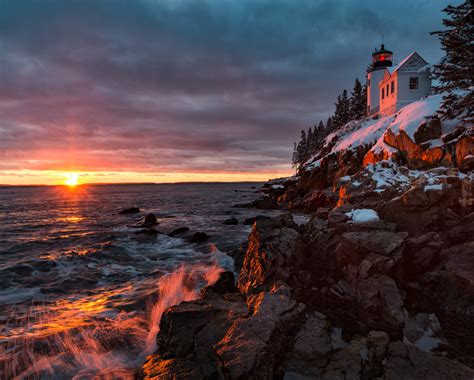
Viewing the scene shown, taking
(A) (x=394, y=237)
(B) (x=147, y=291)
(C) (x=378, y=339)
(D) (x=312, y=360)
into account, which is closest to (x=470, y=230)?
(A) (x=394, y=237)

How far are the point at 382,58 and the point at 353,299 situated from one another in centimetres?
6085

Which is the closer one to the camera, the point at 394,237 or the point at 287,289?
the point at 287,289

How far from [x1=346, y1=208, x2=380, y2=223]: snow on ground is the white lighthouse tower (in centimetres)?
4815

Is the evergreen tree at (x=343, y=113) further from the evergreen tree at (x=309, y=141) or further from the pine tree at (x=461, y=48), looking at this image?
the pine tree at (x=461, y=48)

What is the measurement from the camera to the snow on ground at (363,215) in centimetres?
1349

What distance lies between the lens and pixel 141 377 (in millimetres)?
6977

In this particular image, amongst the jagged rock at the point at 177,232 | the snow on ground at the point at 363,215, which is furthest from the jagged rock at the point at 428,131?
the jagged rock at the point at 177,232

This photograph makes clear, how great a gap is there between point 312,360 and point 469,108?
24.5m

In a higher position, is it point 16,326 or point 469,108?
point 469,108

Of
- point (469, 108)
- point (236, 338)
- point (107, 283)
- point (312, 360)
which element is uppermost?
point (469, 108)

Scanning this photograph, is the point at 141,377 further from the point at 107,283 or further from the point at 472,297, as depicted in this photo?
the point at 472,297

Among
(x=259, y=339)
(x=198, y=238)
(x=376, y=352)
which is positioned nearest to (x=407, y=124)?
(x=198, y=238)

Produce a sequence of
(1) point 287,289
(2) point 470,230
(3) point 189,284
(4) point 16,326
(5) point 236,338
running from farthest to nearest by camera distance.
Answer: (3) point 189,284, (2) point 470,230, (4) point 16,326, (1) point 287,289, (5) point 236,338

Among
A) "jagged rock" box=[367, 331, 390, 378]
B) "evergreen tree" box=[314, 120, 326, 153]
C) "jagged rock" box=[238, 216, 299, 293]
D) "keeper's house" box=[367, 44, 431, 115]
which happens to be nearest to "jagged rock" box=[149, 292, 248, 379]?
"jagged rock" box=[238, 216, 299, 293]
